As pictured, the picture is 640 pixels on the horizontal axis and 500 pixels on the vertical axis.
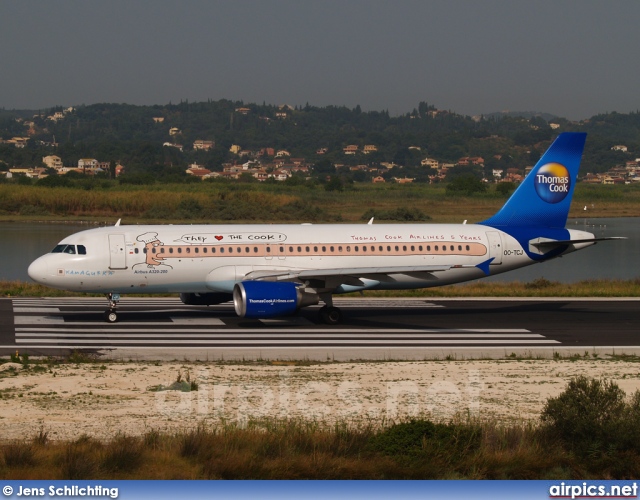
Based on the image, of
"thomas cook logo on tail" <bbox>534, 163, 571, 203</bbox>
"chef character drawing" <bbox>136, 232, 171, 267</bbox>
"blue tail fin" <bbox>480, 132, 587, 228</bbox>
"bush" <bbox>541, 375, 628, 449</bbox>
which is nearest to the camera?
"bush" <bbox>541, 375, 628, 449</bbox>

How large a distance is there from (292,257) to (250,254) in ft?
4.87

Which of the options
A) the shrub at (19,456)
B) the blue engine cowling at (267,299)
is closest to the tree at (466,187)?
the blue engine cowling at (267,299)

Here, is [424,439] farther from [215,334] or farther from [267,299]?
[215,334]

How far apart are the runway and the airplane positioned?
110cm

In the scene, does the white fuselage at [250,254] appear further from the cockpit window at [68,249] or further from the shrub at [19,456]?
the shrub at [19,456]

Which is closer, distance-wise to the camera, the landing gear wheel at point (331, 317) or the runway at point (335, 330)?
the runway at point (335, 330)

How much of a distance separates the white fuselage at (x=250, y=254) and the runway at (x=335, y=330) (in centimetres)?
144

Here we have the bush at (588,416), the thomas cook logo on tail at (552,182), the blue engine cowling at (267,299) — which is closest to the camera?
the bush at (588,416)

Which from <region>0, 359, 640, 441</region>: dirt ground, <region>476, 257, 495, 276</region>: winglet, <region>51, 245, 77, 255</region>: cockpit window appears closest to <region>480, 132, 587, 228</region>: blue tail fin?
<region>476, 257, 495, 276</region>: winglet

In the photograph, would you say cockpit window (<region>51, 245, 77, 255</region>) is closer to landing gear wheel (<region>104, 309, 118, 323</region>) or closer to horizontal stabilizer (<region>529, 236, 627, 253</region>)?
landing gear wheel (<region>104, 309, 118, 323</region>)

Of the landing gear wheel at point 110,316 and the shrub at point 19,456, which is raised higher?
the shrub at point 19,456

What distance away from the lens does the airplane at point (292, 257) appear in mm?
31562

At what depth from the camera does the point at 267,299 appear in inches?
1193

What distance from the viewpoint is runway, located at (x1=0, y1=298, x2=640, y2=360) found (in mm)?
27203
